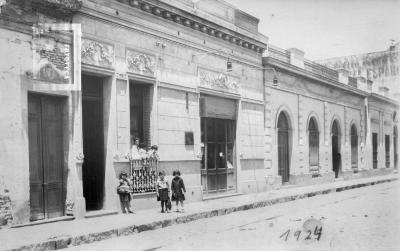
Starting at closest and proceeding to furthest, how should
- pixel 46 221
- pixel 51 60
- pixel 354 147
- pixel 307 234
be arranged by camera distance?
1. pixel 307 234
2. pixel 46 221
3. pixel 51 60
4. pixel 354 147

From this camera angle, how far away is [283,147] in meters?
23.7

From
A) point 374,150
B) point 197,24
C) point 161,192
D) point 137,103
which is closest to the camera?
point 161,192

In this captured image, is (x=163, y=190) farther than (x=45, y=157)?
Yes

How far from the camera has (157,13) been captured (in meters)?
15.2

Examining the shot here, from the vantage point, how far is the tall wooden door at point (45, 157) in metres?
11.6

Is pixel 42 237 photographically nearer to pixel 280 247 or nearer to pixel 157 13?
pixel 280 247

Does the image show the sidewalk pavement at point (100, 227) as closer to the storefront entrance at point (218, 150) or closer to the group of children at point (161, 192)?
the group of children at point (161, 192)

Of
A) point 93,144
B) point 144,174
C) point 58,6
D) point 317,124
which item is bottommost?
point 144,174

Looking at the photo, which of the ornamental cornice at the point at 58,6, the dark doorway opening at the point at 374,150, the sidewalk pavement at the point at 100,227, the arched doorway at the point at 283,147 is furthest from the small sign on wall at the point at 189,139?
the dark doorway opening at the point at 374,150

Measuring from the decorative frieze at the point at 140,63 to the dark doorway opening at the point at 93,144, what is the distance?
1070 mm

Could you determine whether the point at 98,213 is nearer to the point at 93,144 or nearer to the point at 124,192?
the point at 124,192

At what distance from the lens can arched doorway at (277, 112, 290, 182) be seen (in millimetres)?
23406

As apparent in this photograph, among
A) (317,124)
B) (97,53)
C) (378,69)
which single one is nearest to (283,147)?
(317,124)

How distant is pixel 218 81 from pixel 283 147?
6.97 metres
